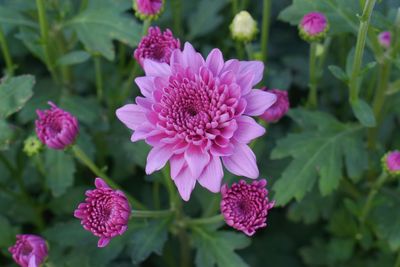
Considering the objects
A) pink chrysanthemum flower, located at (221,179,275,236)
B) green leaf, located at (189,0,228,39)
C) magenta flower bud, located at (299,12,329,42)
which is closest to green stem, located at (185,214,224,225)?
pink chrysanthemum flower, located at (221,179,275,236)

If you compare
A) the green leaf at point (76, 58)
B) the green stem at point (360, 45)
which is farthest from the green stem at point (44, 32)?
the green stem at point (360, 45)

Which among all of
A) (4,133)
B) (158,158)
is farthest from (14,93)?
(158,158)

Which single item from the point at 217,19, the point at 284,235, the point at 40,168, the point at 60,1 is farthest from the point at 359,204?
the point at 60,1

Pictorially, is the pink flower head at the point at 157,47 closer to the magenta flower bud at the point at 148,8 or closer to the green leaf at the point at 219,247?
the magenta flower bud at the point at 148,8

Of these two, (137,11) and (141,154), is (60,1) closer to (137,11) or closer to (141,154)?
(137,11)

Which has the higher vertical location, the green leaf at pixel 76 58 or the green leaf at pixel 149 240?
the green leaf at pixel 76 58

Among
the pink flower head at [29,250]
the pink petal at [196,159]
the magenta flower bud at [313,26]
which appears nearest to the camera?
the pink petal at [196,159]
